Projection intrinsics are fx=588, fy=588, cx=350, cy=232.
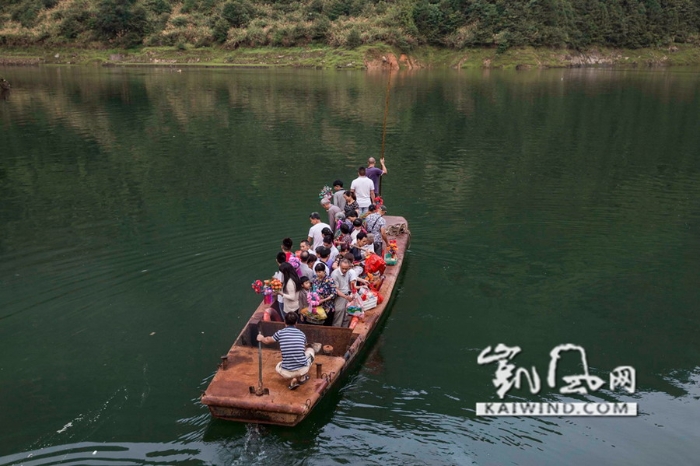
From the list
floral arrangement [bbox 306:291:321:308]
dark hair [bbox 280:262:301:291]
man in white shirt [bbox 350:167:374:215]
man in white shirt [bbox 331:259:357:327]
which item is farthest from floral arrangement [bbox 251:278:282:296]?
man in white shirt [bbox 350:167:374:215]

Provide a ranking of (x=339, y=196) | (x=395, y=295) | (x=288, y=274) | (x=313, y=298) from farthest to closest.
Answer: (x=339, y=196) < (x=395, y=295) < (x=313, y=298) < (x=288, y=274)

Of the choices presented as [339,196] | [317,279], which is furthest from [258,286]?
[339,196]

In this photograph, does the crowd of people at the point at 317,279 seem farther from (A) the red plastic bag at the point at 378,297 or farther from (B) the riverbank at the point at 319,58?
(B) the riverbank at the point at 319,58

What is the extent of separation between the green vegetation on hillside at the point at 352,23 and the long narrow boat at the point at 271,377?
72127mm

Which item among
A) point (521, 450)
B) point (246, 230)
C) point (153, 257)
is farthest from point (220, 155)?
point (521, 450)

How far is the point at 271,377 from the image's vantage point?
927cm

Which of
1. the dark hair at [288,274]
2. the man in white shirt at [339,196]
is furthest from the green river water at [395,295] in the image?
the man in white shirt at [339,196]

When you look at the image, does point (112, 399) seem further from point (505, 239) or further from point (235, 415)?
point (505, 239)

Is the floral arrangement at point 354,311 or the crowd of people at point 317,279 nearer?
the crowd of people at point 317,279

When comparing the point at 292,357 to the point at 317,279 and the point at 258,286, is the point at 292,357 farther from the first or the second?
the point at 258,286

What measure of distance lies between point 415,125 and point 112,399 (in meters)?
28.2

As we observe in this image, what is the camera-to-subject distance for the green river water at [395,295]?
29.3ft

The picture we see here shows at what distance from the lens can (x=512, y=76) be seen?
66.8m

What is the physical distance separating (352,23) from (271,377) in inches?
3043
